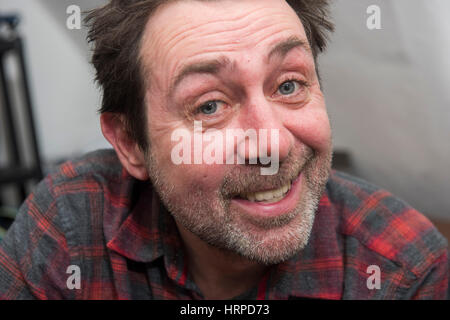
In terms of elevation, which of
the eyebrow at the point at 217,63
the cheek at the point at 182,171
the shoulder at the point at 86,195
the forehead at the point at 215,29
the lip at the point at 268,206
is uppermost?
the forehead at the point at 215,29

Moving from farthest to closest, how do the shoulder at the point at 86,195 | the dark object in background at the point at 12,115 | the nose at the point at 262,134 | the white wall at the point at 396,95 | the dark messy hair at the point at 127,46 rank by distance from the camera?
the dark object in background at the point at 12,115, the white wall at the point at 396,95, the shoulder at the point at 86,195, the dark messy hair at the point at 127,46, the nose at the point at 262,134

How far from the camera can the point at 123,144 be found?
1.01m

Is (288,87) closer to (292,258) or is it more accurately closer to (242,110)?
(242,110)

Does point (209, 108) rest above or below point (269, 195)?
above

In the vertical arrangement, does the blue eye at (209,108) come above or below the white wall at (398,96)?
above

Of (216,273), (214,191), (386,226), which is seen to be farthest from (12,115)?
(386,226)

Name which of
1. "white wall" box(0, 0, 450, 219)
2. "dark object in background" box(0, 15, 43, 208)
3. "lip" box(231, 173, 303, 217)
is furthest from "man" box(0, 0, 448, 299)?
"dark object in background" box(0, 15, 43, 208)

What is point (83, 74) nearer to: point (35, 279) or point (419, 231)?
point (35, 279)

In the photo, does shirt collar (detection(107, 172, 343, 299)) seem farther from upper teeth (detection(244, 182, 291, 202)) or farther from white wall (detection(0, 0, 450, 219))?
white wall (detection(0, 0, 450, 219))

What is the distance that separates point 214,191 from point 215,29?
10.6 inches

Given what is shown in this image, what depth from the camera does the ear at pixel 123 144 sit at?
1.00 m

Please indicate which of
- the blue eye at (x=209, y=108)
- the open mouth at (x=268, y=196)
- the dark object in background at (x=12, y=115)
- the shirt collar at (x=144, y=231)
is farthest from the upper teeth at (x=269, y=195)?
the dark object in background at (x=12, y=115)

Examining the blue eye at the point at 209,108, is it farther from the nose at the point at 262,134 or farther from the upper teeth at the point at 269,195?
the upper teeth at the point at 269,195

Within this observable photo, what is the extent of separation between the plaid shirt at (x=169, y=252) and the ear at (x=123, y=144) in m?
0.08
